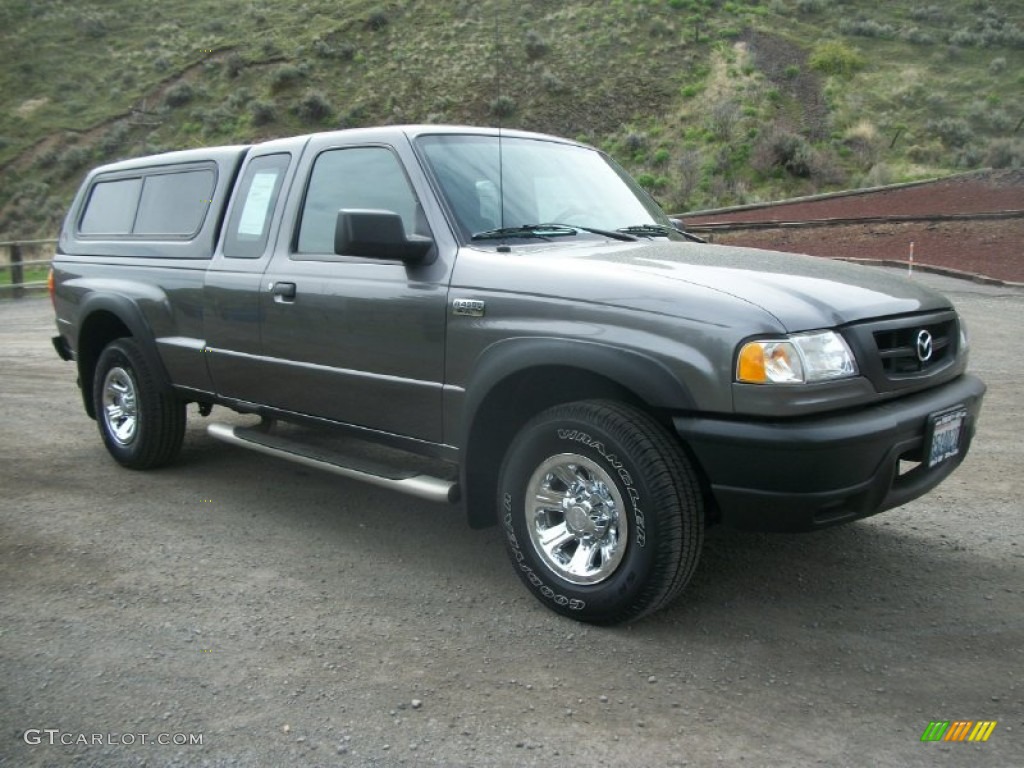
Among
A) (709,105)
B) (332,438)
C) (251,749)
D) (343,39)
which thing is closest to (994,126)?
(709,105)

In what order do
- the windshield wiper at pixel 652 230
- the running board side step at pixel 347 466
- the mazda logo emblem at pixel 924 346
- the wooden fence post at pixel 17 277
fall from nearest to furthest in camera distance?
the mazda logo emblem at pixel 924 346 → the running board side step at pixel 347 466 → the windshield wiper at pixel 652 230 → the wooden fence post at pixel 17 277

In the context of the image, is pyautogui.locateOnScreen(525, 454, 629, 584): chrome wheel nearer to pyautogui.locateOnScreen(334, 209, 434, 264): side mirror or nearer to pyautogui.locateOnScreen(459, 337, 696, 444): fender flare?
pyautogui.locateOnScreen(459, 337, 696, 444): fender flare

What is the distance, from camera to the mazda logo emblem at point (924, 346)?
350 centimetres

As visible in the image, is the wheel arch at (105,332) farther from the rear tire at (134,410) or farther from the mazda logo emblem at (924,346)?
the mazda logo emblem at (924,346)

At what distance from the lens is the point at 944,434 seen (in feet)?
11.4

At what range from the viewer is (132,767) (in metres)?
2.69

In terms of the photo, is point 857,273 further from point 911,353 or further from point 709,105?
point 709,105

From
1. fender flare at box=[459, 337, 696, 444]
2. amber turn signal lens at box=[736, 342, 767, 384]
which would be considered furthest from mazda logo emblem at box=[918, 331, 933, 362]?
fender flare at box=[459, 337, 696, 444]

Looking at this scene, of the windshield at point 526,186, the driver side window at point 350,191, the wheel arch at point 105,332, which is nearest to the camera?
the windshield at point 526,186

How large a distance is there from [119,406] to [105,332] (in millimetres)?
525

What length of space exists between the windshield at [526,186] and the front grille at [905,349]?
151 centimetres

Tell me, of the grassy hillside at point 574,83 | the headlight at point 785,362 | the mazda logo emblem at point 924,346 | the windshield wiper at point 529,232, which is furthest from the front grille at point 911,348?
the grassy hillside at point 574,83

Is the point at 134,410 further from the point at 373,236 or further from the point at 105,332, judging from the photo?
the point at 373,236

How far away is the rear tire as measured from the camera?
564cm
